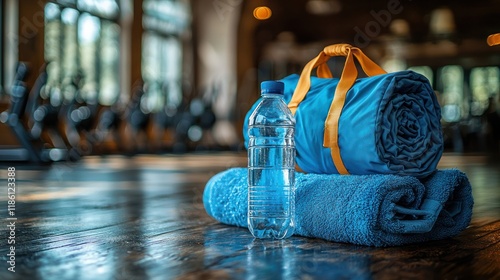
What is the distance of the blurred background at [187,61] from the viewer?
900 centimetres

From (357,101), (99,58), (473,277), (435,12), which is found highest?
(435,12)

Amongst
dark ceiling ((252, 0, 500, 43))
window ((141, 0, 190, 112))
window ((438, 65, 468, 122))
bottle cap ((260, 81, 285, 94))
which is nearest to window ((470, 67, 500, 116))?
window ((438, 65, 468, 122))

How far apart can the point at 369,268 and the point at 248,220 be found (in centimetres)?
42

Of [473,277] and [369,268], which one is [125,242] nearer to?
[369,268]

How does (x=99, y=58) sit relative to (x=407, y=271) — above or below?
above

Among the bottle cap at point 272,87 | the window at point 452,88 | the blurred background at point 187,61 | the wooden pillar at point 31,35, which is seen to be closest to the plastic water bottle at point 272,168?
the bottle cap at point 272,87

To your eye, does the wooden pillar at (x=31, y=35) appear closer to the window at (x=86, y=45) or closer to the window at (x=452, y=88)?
the window at (x=86, y=45)

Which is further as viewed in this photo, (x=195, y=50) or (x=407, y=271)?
(x=195, y=50)

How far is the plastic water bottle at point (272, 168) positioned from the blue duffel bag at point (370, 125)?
0.07 metres

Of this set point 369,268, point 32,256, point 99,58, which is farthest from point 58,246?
point 99,58

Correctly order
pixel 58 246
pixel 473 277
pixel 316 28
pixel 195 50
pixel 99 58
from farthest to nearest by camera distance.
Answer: pixel 316 28 < pixel 195 50 < pixel 99 58 < pixel 58 246 < pixel 473 277

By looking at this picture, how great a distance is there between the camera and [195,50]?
1614cm

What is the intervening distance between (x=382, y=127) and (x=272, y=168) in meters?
0.26

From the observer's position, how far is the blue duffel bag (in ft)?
4.42
